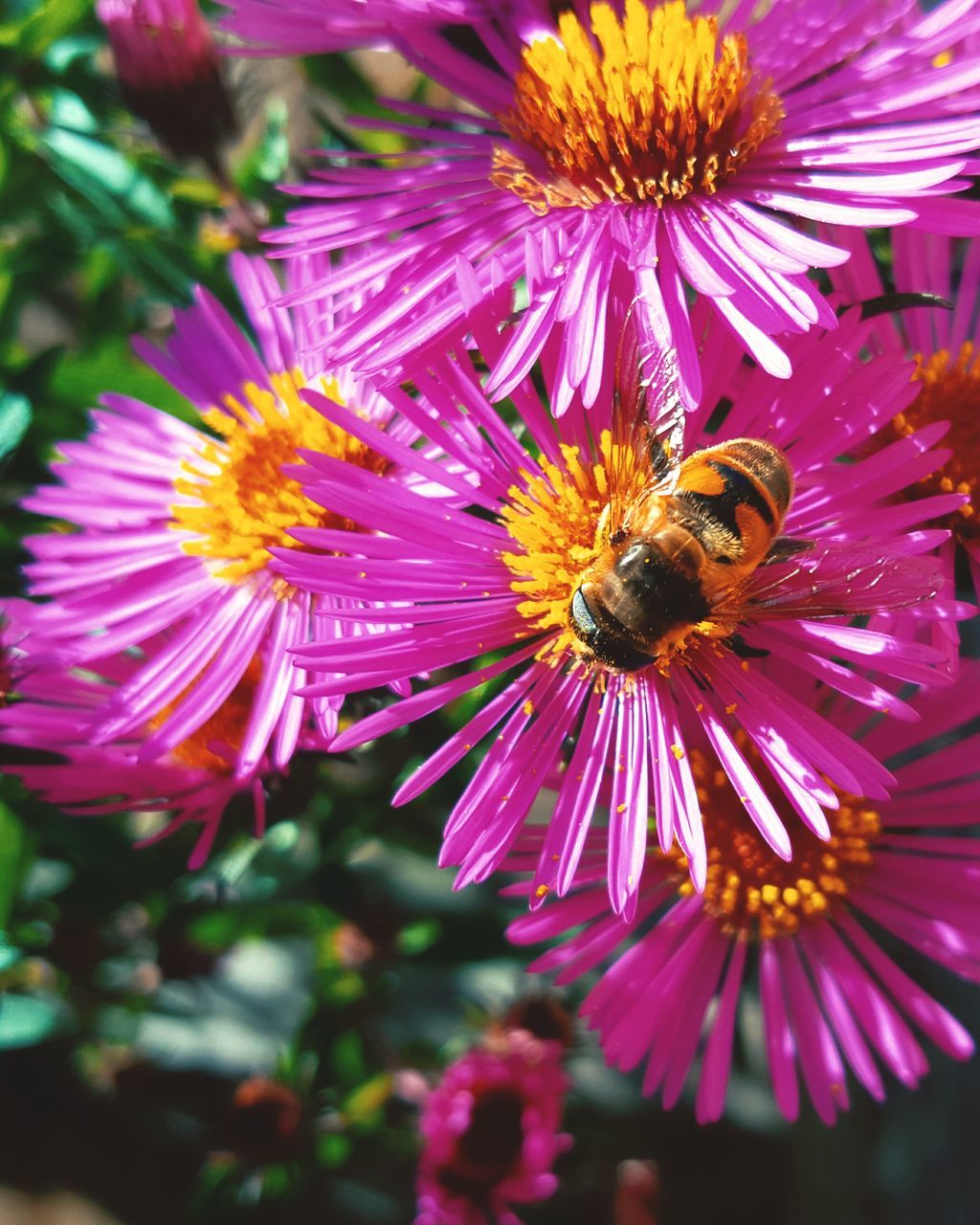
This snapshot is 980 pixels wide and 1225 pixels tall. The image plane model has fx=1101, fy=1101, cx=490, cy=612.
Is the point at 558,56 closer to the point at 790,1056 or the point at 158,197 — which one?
the point at 158,197

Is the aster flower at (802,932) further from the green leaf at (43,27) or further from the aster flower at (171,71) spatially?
the green leaf at (43,27)

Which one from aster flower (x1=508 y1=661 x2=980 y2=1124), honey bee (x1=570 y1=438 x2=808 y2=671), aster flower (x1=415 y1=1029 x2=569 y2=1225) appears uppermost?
honey bee (x1=570 y1=438 x2=808 y2=671)

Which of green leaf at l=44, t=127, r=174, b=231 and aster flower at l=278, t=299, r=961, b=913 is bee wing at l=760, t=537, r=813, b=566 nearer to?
aster flower at l=278, t=299, r=961, b=913

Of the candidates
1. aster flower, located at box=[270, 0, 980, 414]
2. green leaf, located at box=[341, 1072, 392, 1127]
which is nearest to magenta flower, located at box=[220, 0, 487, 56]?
aster flower, located at box=[270, 0, 980, 414]

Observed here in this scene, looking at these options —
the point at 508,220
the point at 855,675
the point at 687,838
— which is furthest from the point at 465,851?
the point at 508,220

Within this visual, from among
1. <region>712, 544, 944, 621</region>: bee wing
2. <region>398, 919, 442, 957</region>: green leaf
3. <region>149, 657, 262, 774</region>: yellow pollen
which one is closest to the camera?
<region>712, 544, 944, 621</region>: bee wing

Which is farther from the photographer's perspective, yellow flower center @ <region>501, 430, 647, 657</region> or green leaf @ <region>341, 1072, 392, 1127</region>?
green leaf @ <region>341, 1072, 392, 1127</region>

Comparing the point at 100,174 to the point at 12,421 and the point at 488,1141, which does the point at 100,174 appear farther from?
the point at 488,1141
